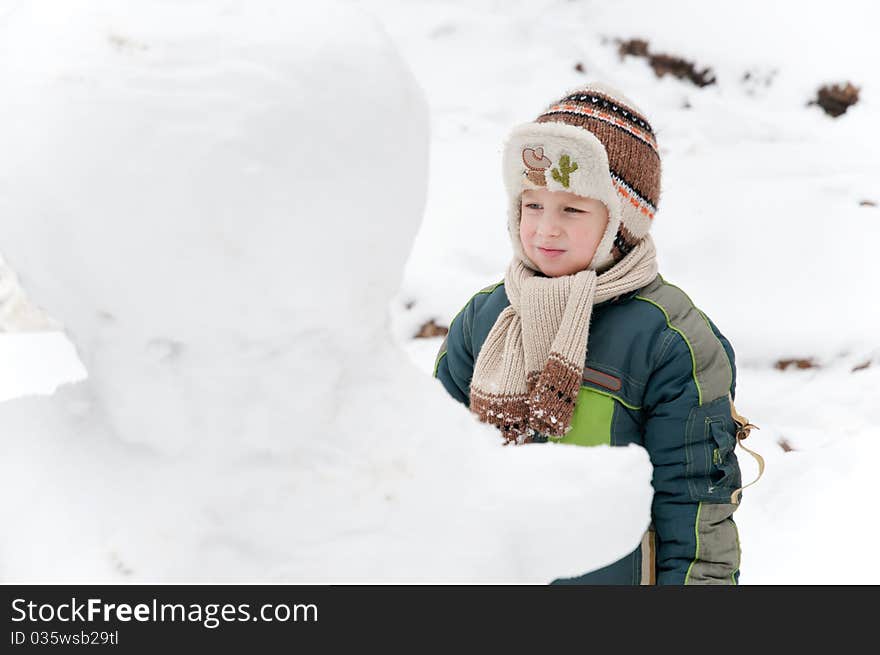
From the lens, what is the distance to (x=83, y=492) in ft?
2.92

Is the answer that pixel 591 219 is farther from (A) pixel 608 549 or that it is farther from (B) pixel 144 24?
(B) pixel 144 24

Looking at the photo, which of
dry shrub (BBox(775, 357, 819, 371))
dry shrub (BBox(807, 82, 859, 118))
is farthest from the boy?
Answer: dry shrub (BBox(807, 82, 859, 118))

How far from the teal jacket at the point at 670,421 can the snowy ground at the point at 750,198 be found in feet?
2.95

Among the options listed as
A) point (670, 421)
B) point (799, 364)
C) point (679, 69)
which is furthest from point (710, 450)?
point (679, 69)

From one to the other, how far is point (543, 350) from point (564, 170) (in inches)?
12.0

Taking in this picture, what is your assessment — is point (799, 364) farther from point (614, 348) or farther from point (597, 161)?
point (597, 161)

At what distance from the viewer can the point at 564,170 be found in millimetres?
1453

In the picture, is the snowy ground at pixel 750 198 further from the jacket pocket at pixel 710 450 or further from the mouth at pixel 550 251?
the mouth at pixel 550 251

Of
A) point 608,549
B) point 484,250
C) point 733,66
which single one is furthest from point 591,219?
point 733,66

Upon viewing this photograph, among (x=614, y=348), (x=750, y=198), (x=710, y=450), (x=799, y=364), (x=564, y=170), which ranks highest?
(x=564, y=170)

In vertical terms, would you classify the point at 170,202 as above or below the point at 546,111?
above

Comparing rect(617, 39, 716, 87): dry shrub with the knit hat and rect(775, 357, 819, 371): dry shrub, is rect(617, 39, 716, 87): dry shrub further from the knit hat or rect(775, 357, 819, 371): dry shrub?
the knit hat

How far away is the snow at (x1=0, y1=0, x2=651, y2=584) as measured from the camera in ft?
2.46

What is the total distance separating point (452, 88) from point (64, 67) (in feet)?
10.5
